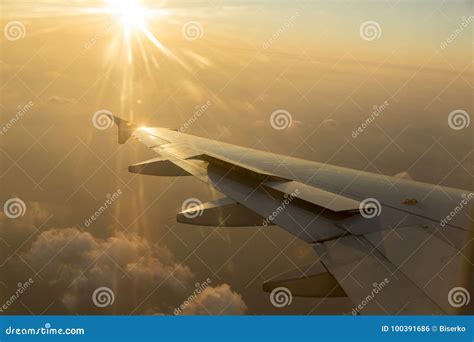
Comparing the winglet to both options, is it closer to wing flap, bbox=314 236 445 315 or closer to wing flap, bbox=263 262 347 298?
wing flap, bbox=263 262 347 298

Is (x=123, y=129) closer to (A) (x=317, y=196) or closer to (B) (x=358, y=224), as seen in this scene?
(A) (x=317, y=196)

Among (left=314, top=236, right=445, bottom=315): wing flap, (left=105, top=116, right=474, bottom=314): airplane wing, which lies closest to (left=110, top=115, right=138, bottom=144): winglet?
(left=105, top=116, right=474, bottom=314): airplane wing

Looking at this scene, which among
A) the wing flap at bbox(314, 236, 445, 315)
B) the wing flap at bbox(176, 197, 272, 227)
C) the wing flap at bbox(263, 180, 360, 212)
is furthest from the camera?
the wing flap at bbox(176, 197, 272, 227)

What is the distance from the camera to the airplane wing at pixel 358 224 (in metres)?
6.31

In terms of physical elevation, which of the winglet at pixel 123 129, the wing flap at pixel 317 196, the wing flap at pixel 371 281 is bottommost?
the winglet at pixel 123 129

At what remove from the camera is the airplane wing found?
6.31 metres

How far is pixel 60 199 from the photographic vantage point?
107 m

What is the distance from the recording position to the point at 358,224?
8477mm

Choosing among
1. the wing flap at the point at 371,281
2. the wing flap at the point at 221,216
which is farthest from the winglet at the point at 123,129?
the wing flap at the point at 371,281

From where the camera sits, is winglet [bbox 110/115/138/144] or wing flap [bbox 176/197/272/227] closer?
wing flap [bbox 176/197/272/227]

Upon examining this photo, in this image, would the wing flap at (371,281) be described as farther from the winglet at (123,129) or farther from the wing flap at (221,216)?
the winglet at (123,129)

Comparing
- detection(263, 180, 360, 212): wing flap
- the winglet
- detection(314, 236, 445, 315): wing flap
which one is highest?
detection(263, 180, 360, 212): wing flap

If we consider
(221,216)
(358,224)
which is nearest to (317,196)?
(358,224)

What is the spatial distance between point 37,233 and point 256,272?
75.1 metres
